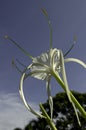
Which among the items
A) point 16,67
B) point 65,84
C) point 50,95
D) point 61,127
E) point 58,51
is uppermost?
point 61,127

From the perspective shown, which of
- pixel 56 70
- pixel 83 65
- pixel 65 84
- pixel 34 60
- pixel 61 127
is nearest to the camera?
pixel 65 84

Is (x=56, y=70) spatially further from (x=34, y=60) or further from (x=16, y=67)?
→ (x=16, y=67)

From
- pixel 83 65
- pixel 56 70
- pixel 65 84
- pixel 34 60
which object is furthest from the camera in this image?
pixel 34 60

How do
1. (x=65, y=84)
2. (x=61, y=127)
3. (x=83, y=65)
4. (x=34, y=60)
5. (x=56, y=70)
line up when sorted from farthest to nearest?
(x=61, y=127) → (x=34, y=60) → (x=56, y=70) → (x=83, y=65) → (x=65, y=84)

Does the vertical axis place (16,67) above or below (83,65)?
above

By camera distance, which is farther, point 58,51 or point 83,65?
point 58,51

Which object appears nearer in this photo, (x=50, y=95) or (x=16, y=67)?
(x=50, y=95)

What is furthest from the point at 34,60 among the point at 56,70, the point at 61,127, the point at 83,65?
the point at 61,127

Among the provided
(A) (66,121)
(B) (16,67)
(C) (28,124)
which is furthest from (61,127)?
(B) (16,67)

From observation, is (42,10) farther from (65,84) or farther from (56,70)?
(65,84)
